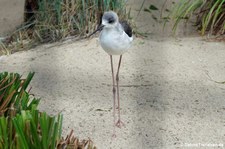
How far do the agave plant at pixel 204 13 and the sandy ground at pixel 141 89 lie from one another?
203 millimetres

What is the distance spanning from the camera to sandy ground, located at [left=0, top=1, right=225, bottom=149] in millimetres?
3211

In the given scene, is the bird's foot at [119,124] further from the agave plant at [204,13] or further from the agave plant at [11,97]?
the agave plant at [204,13]

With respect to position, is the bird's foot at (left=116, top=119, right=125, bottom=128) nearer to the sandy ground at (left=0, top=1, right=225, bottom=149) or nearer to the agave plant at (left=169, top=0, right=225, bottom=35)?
the sandy ground at (left=0, top=1, right=225, bottom=149)

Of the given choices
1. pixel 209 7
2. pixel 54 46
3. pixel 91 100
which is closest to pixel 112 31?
pixel 91 100

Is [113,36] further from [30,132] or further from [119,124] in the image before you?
[30,132]

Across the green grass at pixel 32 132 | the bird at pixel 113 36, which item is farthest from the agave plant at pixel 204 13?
the green grass at pixel 32 132

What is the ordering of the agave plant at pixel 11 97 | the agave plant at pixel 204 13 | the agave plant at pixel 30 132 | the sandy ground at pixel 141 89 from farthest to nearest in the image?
the agave plant at pixel 204 13, the sandy ground at pixel 141 89, the agave plant at pixel 11 97, the agave plant at pixel 30 132

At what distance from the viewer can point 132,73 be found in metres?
4.14

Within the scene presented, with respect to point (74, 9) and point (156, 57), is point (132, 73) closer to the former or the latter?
point (156, 57)

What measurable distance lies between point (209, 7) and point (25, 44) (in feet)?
6.15

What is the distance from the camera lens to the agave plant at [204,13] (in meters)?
4.79

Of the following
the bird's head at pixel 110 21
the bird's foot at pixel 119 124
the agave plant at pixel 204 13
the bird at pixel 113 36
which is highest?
the bird's head at pixel 110 21

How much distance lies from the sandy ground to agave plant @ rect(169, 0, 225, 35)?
203mm

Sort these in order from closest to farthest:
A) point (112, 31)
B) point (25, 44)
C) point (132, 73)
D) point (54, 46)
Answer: point (112, 31) → point (132, 73) → point (54, 46) → point (25, 44)
